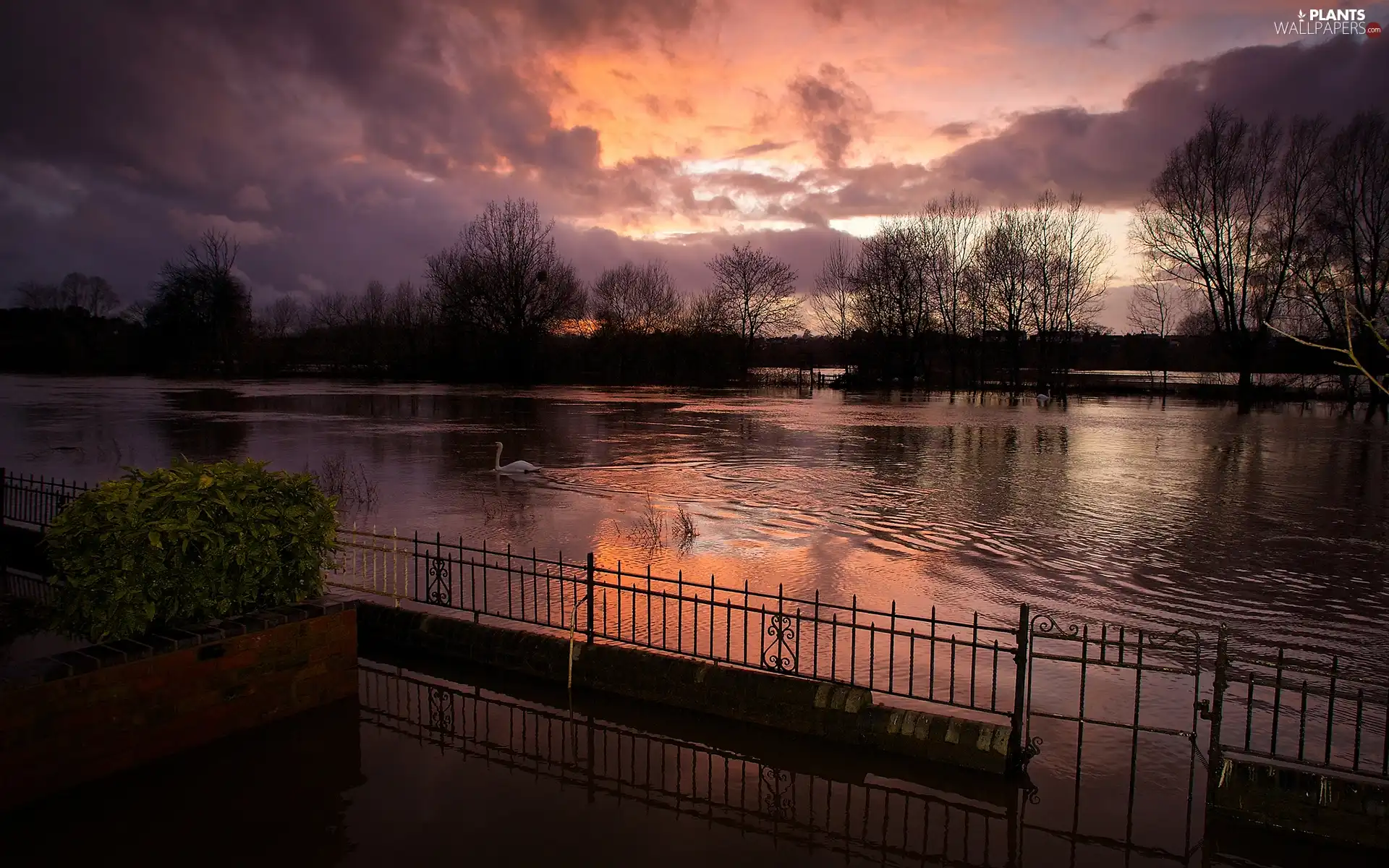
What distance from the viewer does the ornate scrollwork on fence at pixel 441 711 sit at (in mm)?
6643

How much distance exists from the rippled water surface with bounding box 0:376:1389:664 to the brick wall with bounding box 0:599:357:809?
4.87 m

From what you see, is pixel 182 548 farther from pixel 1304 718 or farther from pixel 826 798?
pixel 1304 718

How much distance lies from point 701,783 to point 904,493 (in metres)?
12.4

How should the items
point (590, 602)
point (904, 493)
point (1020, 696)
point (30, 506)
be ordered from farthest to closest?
point (904, 493) < point (30, 506) < point (590, 602) < point (1020, 696)

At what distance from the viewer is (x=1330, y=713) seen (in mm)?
5148

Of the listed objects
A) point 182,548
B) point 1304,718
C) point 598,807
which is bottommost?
point 598,807

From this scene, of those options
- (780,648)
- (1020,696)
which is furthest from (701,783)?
(1020,696)

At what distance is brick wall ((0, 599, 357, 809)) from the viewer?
16.9ft

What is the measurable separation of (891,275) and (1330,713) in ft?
217

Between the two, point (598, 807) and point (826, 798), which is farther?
point (826, 798)

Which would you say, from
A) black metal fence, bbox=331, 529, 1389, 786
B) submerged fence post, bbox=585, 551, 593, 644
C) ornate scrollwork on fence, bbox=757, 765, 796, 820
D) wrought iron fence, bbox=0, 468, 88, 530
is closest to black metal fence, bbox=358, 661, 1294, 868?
ornate scrollwork on fence, bbox=757, 765, 796, 820

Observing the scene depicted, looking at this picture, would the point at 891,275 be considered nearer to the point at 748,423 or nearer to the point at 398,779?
the point at 748,423

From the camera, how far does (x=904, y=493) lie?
1730cm

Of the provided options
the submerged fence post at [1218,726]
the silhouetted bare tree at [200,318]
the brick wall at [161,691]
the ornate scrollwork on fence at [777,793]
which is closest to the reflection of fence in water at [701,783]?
the ornate scrollwork on fence at [777,793]
